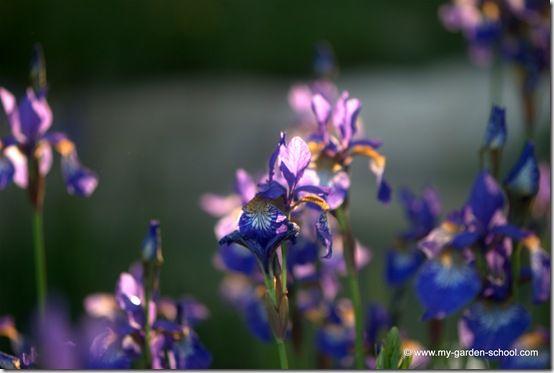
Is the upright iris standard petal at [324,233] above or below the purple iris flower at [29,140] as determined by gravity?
below

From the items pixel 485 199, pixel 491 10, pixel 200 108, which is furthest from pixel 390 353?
pixel 200 108

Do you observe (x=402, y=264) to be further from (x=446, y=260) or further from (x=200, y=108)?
(x=200, y=108)

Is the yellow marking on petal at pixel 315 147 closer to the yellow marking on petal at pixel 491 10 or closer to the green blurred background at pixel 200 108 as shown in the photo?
the yellow marking on petal at pixel 491 10

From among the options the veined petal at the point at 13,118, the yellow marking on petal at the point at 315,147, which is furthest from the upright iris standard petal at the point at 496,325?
the veined petal at the point at 13,118

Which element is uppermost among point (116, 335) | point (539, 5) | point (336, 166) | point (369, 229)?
point (539, 5)

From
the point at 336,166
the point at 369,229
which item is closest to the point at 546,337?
the point at 336,166

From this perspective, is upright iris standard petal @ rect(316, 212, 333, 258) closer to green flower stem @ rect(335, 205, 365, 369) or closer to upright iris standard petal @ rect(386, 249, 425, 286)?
green flower stem @ rect(335, 205, 365, 369)

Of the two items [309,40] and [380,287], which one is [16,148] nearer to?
[380,287]
